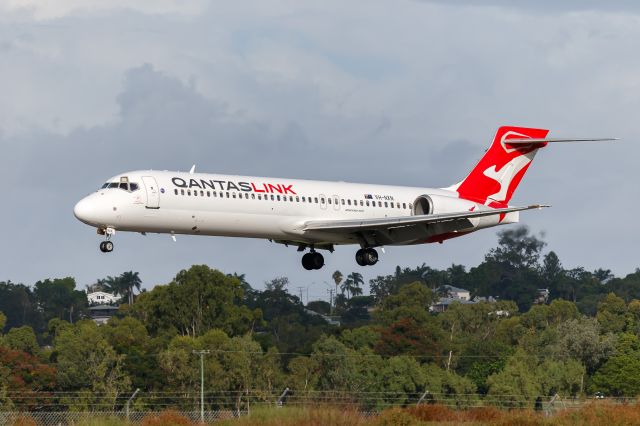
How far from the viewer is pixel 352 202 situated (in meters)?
52.5

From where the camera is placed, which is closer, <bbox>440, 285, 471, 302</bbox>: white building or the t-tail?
the t-tail

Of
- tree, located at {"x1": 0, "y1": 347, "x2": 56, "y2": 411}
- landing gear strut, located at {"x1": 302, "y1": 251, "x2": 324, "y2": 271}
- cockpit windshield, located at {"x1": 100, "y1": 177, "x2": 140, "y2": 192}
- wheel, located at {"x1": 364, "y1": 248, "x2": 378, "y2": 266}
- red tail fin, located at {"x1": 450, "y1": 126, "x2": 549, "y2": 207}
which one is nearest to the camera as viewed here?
cockpit windshield, located at {"x1": 100, "y1": 177, "x2": 140, "y2": 192}

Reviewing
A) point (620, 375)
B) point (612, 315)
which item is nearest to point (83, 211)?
point (620, 375)

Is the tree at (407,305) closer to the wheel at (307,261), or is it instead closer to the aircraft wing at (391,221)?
the wheel at (307,261)

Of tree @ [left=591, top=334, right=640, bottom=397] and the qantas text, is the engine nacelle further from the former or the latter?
tree @ [left=591, top=334, right=640, bottom=397]

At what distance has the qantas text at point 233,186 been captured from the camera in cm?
4809

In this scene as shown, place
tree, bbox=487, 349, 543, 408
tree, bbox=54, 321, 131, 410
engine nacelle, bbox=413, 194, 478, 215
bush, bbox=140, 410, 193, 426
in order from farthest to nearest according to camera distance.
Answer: tree, bbox=54, 321, 131, 410 < tree, bbox=487, 349, 543, 408 < engine nacelle, bbox=413, 194, 478, 215 < bush, bbox=140, 410, 193, 426

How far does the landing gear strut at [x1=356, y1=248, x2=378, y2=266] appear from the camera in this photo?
53281 mm

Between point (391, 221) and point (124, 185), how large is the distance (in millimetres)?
9434

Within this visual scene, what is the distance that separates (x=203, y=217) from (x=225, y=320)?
57.3 meters

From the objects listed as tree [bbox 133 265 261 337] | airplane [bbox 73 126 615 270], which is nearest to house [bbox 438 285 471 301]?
tree [bbox 133 265 261 337]

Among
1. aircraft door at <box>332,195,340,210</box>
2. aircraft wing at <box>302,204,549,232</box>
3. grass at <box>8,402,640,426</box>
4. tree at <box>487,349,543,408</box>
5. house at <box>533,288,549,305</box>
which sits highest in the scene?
house at <box>533,288,549,305</box>

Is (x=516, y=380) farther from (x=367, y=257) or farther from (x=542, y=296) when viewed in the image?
(x=542, y=296)

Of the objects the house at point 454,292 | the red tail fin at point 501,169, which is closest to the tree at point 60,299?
the house at point 454,292
